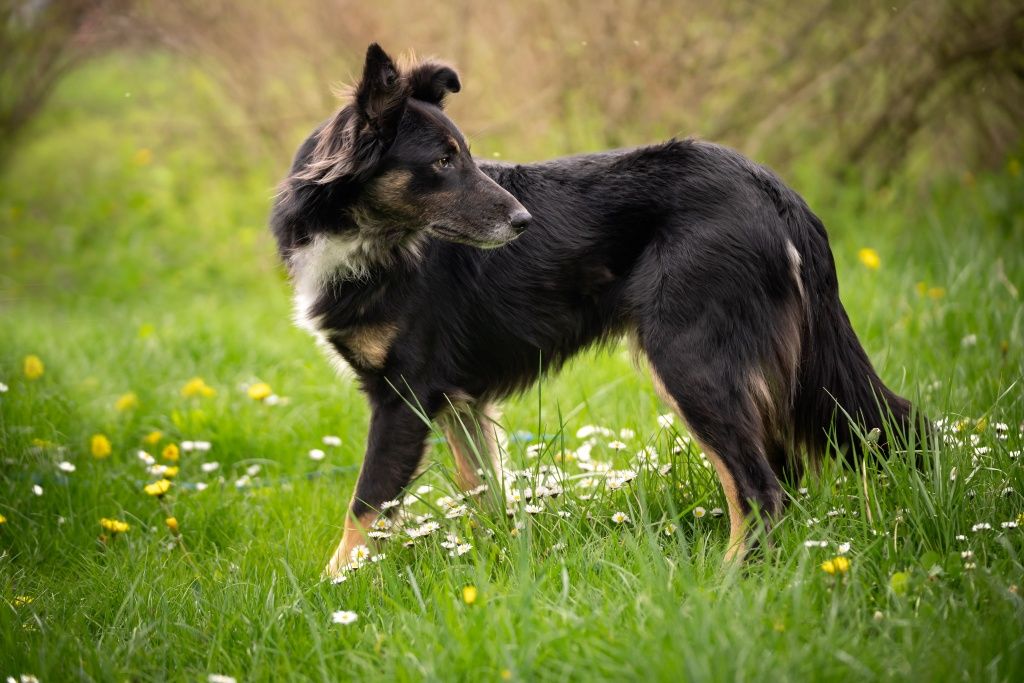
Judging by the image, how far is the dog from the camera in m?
2.93

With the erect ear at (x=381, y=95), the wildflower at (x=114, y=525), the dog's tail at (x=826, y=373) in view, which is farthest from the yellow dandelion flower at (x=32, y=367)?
the dog's tail at (x=826, y=373)

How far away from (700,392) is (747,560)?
54 cm

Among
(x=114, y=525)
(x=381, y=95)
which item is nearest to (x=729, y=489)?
(x=381, y=95)

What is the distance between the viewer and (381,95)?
10.0 feet

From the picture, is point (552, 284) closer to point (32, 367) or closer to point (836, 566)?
point (836, 566)

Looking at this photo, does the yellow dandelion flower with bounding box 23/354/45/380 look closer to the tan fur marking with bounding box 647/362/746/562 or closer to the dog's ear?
the dog's ear

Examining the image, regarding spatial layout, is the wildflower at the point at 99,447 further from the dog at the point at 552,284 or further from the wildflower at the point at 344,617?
the wildflower at the point at 344,617

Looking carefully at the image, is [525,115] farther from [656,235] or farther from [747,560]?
[747,560]

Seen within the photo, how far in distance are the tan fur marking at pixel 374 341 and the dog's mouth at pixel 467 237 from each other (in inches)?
14.2

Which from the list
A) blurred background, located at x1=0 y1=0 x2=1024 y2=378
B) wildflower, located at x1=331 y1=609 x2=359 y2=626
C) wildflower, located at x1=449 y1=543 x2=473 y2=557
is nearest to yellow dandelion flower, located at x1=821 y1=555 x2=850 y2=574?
wildflower, located at x1=449 y1=543 x2=473 y2=557

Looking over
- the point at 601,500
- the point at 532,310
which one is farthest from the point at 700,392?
the point at 532,310

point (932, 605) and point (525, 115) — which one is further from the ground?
point (525, 115)

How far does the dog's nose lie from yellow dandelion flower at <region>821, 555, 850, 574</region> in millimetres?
1436

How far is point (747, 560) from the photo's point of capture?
2.59 m
